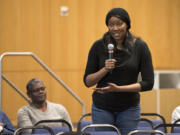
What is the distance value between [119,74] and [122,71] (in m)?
0.03

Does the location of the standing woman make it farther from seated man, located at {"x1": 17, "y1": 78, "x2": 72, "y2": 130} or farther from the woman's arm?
seated man, located at {"x1": 17, "y1": 78, "x2": 72, "y2": 130}

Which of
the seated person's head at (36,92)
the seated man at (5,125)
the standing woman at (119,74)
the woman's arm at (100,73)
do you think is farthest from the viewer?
the seated person's head at (36,92)

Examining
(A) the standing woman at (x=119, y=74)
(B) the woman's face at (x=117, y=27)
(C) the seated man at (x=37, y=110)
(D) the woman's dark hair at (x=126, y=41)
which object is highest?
(B) the woman's face at (x=117, y=27)

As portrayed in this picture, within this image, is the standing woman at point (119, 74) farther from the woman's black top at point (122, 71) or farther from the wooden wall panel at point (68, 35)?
the wooden wall panel at point (68, 35)

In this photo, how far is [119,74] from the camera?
3285mm

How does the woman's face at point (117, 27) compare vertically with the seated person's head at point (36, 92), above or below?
above

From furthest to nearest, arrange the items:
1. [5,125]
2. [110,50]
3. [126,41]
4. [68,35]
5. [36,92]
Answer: [68,35], [36,92], [5,125], [126,41], [110,50]

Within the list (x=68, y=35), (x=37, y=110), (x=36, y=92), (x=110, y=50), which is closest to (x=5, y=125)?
(x=37, y=110)

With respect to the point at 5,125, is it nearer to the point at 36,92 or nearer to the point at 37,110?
the point at 37,110

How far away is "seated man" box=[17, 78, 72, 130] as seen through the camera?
4.86m

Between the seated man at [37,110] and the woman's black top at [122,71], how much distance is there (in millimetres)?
1675

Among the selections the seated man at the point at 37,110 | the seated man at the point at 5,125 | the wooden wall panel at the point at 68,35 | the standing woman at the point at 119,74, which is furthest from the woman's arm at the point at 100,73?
the wooden wall panel at the point at 68,35

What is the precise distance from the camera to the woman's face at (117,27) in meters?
3.26

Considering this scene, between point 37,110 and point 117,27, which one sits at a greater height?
point 117,27
